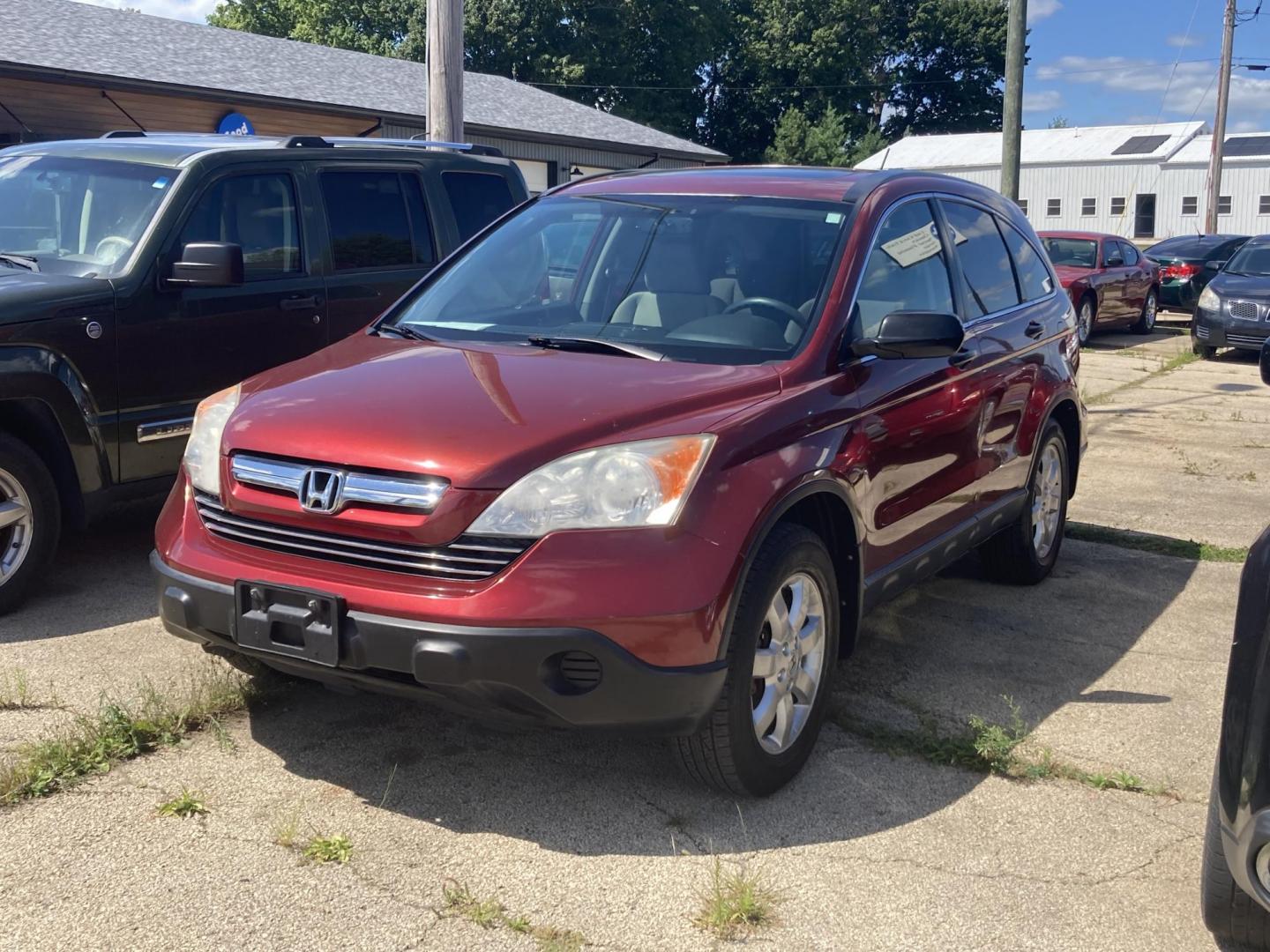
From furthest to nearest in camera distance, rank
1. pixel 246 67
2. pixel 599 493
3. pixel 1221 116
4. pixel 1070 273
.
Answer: pixel 1221 116, pixel 246 67, pixel 1070 273, pixel 599 493

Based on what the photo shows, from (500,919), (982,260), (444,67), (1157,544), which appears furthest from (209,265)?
(1157,544)

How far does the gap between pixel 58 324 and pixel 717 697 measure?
3288mm

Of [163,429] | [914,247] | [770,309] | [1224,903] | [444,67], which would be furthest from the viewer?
[444,67]

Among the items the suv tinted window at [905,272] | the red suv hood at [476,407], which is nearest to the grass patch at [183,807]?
the red suv hood at [476,407]

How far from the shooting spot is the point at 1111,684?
477 centimetres

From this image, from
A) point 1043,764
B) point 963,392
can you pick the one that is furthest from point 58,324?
point 1043,764

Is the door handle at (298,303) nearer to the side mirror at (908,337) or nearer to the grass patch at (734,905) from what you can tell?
the side mirror at (908,337)

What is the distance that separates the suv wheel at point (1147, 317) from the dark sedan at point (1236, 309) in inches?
136

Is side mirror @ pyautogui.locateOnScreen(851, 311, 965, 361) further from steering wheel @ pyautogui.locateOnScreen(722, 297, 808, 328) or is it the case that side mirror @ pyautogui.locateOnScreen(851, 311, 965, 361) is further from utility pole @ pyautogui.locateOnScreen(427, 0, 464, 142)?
utility pole @ pyautogui.locateOnScreen(427, 0, 464, 142)

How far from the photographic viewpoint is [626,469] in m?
3.34

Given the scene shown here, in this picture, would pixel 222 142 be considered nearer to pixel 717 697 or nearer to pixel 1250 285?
pixel 717 697

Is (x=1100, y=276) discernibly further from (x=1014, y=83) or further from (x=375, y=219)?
(x=375, y=219)

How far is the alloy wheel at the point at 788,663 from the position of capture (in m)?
3.67

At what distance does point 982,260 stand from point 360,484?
10.4 ft
